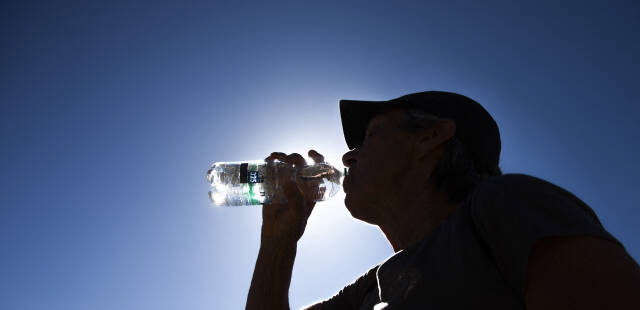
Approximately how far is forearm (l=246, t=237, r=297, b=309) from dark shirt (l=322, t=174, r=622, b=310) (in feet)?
3.78

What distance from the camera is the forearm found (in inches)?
83.8

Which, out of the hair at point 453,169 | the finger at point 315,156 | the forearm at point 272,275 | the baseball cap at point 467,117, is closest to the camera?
the hair at point 453,169

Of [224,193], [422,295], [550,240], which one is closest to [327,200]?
[224,193]

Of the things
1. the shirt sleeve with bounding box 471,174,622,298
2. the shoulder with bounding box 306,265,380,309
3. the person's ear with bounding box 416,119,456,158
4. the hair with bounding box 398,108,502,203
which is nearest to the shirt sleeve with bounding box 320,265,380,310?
the shoulder with bounding box 306,265,380,309

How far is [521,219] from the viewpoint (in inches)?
33.4

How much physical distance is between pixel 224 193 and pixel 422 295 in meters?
2.44

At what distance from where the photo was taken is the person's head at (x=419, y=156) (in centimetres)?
172

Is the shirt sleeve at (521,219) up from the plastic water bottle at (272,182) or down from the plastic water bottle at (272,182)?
up

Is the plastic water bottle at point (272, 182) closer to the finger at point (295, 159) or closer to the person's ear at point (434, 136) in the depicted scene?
the finger at point (295, 159)

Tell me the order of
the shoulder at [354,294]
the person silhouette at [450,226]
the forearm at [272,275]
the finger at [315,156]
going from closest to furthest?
the person silhouette at [450,226]
the shoulder at [354,294]
the forearm at [272,275]
the finger at [315,156]

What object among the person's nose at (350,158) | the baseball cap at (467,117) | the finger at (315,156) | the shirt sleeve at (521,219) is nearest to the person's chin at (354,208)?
the person's nose at (350,158)

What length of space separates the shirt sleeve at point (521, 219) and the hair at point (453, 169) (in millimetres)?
641

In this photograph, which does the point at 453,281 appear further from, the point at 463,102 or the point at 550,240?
the point at 463,102

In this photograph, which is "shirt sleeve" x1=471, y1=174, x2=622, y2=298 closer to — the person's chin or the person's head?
the person's head
